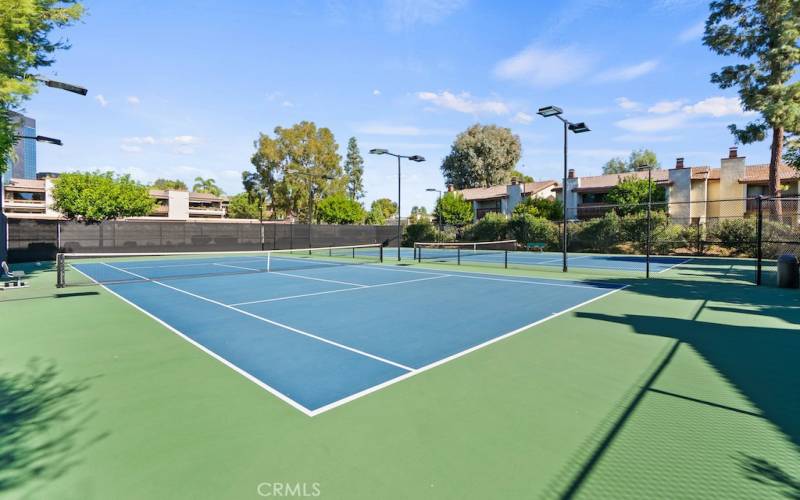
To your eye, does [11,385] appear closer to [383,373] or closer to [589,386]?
[383,373]

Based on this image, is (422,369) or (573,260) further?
(573,260)

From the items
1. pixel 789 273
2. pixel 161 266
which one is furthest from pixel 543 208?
pixel 161 266

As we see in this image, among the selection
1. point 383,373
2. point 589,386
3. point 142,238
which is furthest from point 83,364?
point 142,238

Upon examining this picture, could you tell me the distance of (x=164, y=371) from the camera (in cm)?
542

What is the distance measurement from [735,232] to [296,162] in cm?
4730

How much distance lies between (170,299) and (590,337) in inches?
426

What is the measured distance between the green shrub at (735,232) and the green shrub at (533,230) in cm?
1090

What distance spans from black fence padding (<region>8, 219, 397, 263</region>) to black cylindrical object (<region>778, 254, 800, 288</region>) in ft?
106

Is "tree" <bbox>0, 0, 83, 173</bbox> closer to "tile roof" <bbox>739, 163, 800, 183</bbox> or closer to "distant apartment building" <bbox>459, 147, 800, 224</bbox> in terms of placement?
"distant apartment building" <bbox>459, 147, 800, 224</bbox>

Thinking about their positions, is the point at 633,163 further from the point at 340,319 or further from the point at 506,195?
the point at 340,319

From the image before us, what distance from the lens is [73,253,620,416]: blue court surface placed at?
5.30m

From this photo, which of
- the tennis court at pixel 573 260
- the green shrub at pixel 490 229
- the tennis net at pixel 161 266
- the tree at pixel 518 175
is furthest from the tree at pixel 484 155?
the tennis net at pixel 161 266

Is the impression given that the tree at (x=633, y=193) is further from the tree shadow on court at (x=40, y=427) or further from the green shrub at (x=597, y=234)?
the tree shadow on court at (x=40, y=427)

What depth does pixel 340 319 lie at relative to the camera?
8492 millimetres
